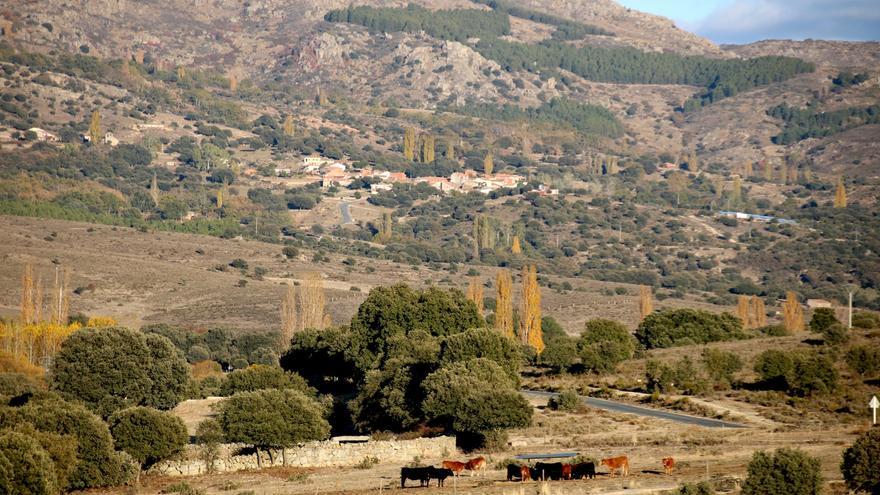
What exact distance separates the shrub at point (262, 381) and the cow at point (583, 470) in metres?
30.3

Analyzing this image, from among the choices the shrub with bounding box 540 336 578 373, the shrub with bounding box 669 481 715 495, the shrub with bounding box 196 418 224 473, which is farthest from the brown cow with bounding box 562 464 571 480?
the shrub with bounding box 540 336 578 373

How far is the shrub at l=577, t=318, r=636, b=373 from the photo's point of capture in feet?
259

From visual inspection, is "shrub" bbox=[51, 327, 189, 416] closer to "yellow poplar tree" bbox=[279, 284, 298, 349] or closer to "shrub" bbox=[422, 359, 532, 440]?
"shrub" bbox=[422, 359, 532, 440]

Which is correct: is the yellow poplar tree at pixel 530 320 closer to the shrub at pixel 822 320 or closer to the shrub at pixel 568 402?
the shrub at pixel 822 320

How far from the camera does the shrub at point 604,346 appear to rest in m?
79.1

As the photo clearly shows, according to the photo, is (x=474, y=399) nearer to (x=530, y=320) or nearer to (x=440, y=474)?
(x=440, y=474)

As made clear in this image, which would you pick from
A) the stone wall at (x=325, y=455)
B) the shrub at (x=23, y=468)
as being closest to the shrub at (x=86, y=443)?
the stone wall at (x=325, y=455)

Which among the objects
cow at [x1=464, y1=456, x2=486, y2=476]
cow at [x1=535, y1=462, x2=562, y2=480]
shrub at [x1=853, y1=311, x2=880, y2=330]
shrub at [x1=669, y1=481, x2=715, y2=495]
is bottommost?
cow at [x1=464, y1=456, x2=486, y2=476]

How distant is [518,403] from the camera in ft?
195

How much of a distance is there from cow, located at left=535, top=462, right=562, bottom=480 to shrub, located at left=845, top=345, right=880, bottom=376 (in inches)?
1085

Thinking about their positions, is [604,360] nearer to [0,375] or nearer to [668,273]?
[0,375]

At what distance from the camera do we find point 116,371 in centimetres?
7194

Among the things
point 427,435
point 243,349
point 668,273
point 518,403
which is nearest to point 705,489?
point 518,403

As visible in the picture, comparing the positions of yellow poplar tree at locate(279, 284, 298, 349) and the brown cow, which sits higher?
yellow poplar tree at locate(279, 284, 298, 349)
